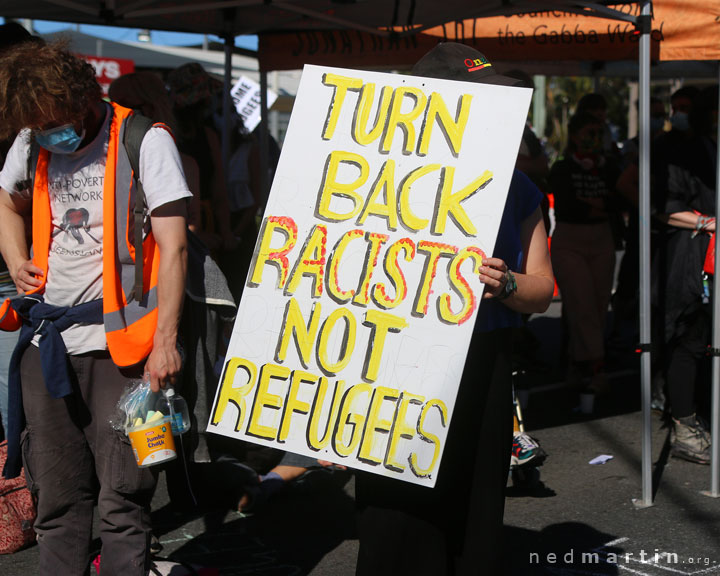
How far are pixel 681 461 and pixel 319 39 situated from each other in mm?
3620

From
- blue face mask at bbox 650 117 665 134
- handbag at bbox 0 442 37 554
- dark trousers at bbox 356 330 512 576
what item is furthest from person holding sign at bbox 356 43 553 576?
blue face mask at bbox 650 117 665 134

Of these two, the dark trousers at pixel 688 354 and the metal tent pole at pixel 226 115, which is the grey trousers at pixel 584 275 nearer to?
the dark trousers at pixel 688 354

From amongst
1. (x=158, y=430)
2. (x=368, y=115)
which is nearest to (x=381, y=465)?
(x=158, y=430)

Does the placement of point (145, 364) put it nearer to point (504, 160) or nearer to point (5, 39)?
point (504, 160)

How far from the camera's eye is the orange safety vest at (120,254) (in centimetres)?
282

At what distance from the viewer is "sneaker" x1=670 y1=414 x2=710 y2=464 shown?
5016 millimetres

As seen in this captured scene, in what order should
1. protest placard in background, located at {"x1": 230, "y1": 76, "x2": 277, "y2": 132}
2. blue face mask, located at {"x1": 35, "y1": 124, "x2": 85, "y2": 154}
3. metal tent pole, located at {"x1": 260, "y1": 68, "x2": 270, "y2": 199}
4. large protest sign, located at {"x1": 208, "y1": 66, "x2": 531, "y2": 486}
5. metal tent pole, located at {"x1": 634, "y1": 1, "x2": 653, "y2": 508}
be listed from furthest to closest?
protest placard in background, located at {"x1": 230, "y1": 76, "x2": 277, "y2": 132}, metal tent pole, located at {"x1": 260, "y1": 68, "x2": 270, "y2": 199}, metal tent pole, located at {"x1": 634, "y1": 1, "x2": 653, "y2": 508}, blue face mask, located at {"x1": 35, "y1": 124, "x2": 85, "y2": 154}, large protest sign, located at {"x1": 208, "y1": 66, "x2": 531, "y2": 486}

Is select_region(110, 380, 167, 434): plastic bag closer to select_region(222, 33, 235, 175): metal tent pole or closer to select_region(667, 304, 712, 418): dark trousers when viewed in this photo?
select_region(667, 304, 712, 418): dark trousers

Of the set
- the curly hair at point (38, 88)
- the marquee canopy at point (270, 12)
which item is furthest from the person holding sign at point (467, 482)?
the marquee canopy at point (270, 12)

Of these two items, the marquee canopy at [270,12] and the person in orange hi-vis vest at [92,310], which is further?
the marquee canopy at [270,12]

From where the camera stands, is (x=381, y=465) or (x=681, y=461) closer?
(x=381, y=465)

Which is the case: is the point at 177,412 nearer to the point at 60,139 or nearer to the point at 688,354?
the point at 60,139

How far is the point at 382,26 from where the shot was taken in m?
6.31

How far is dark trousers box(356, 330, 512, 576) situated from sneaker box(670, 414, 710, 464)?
2.87m
